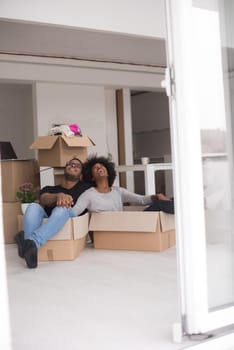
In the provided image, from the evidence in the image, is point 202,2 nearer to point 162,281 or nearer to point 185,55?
point 185,55

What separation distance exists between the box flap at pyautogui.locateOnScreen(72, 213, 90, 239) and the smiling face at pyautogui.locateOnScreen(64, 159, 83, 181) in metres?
0.44

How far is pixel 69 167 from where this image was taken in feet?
14.1

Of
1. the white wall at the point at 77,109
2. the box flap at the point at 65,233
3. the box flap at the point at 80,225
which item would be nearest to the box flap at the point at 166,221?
the box flap at the point at 80,225

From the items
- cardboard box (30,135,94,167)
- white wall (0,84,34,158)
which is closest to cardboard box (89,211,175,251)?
cardboard box (30,135,94,167)

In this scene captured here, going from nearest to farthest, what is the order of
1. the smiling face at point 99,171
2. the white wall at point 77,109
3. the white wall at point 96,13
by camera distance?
the white wall at point 96,13
the smiling face at point 99,171
the white wall at point 77,109

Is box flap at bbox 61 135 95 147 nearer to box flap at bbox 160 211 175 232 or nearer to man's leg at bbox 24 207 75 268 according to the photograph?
man's leg at bbox 24 207 75 268

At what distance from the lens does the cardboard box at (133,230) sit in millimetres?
3803

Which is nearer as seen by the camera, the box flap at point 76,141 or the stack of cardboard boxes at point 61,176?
the stack of cardboard boxes at point 61,176

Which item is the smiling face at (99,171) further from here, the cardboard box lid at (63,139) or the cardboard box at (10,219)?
the cardboard box at (10,219)

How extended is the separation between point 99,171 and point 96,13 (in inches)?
55.0

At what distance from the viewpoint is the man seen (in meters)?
3.54

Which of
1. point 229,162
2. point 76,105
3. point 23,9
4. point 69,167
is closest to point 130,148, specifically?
point 76,105

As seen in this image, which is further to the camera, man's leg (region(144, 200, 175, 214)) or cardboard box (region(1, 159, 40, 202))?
cardboard box (region(1, 159, 40, 202))

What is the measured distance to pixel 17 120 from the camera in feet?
24.7
